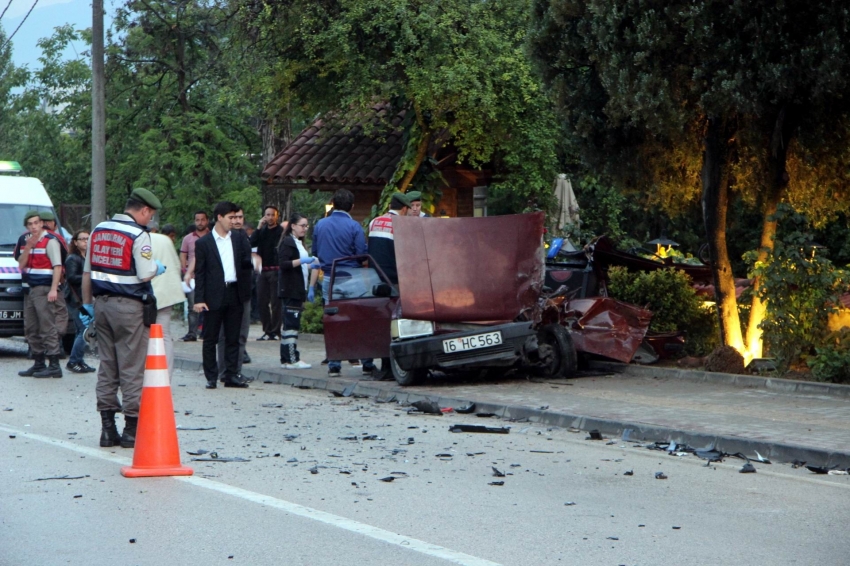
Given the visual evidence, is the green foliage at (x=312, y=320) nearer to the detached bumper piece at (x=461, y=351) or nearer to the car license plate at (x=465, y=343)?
the detached bumper piece at (x=461, y=351)

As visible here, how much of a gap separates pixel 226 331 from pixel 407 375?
6.96ft

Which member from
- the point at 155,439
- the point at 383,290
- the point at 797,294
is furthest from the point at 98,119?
the point at 155,439

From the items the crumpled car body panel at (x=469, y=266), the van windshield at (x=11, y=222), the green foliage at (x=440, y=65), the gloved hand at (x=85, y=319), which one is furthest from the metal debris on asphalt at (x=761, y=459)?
the van windshield at (x=11, y=222)

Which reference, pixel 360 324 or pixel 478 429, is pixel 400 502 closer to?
pixel 478 429

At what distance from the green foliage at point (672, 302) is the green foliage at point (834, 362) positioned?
7.41 ft

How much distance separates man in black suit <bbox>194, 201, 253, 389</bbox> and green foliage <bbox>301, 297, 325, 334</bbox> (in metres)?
5.99

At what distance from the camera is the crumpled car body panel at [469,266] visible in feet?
40.7

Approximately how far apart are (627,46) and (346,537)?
8220 mm

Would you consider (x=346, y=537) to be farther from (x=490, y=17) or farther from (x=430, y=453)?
(x=490, y=17)

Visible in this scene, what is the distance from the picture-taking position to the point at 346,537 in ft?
19.6

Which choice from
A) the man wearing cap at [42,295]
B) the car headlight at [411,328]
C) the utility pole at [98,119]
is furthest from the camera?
the utility pole at [98,119]

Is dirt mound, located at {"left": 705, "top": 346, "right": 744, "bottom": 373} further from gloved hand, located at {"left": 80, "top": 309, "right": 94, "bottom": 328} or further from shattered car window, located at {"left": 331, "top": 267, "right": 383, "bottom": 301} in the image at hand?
gloved hand, located at {"left": 80, "top": 309, "right": 94, "bottom": 328}

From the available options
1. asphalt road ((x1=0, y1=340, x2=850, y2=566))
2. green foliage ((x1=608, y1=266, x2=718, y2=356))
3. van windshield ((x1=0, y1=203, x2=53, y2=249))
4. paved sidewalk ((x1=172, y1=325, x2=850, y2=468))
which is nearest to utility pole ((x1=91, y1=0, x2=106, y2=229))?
van windshield ((x1=0, y1=203, x2=53, y2=249))

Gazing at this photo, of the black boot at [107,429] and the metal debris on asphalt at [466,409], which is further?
the metal debris on asphalt at [466,409]
